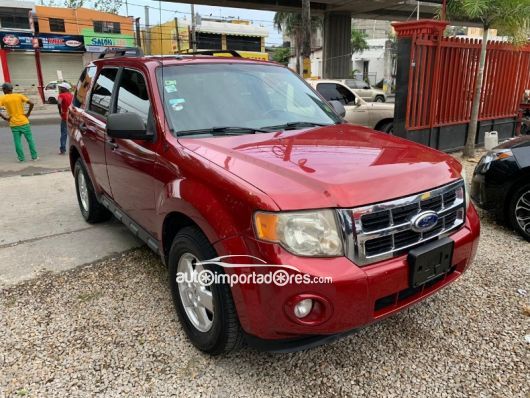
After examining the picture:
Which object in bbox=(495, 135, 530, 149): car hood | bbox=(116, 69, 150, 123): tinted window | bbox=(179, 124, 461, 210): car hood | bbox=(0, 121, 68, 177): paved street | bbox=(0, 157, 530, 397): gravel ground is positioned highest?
bbox=(116, 69, 150, 123): tinted window

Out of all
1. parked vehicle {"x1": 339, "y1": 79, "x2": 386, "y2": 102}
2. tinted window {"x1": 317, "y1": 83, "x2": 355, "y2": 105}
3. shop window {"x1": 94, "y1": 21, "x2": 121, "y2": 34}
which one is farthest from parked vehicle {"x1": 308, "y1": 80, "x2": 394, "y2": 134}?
shop window {"x1": 94, "y1": 21, "x2": 121, "y2": 34}

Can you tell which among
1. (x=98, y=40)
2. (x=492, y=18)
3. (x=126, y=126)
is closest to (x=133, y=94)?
(x=126, y=126)

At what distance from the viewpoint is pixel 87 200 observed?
205 inches

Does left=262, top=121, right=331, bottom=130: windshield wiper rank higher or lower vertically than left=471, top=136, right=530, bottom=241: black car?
higher

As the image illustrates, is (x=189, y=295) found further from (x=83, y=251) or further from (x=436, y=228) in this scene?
(x=83, y=251)

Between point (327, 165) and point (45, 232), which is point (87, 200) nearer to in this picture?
→ point (45, 232)

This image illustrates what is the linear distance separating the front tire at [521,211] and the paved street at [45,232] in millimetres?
3946

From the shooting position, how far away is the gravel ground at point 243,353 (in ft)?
8.41

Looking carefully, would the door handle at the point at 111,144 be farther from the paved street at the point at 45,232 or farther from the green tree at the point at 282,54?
the green tree at the point at 282,54

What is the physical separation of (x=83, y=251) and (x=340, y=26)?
28923 mm

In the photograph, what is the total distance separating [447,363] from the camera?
8.98ft

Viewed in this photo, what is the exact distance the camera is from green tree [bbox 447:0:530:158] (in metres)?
7.68

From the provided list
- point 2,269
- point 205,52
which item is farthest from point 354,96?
point 2,269

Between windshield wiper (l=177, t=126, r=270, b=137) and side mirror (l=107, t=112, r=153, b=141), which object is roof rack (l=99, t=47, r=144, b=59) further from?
windshield wiper (l=177, t=126, r=270, b=137)
